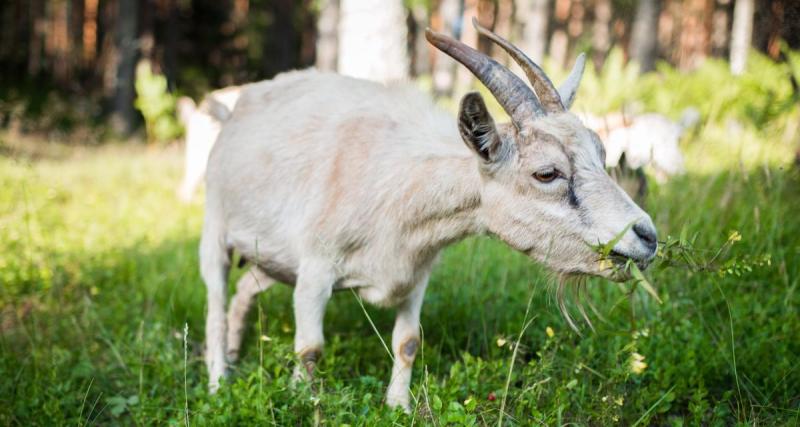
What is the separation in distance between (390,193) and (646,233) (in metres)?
1.30

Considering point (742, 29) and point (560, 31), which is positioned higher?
point (742, 29)

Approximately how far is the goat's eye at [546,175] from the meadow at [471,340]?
488mm

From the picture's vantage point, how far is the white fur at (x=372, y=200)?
2.96 metres

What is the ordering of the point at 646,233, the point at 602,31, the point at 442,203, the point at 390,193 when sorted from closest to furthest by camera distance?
1. the point at 646,233
2. the point at 442,203
3. the point at 390,193
4. the point at 602,31

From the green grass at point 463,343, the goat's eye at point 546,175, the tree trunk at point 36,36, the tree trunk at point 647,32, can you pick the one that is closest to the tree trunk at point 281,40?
the tree trunk at point 36,36

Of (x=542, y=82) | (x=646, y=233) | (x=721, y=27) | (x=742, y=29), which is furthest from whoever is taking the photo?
(x=721, y=27)

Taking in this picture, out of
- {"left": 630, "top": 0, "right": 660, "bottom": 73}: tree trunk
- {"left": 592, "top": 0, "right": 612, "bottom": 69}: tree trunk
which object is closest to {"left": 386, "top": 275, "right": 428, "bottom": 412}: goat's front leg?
{"left": 630, "top": 0, "right": 660, "bottom": 73}: tree trunk

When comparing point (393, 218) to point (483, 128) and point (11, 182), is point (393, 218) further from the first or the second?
point (11, 182)

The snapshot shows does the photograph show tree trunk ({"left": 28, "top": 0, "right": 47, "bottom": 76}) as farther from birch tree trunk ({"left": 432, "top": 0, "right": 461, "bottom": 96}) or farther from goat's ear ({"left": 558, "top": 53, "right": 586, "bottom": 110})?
goat's ear ({"left": 558, "top": 53, "right": 586, "bottom": 110})

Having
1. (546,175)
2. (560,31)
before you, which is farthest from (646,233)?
(560,31)

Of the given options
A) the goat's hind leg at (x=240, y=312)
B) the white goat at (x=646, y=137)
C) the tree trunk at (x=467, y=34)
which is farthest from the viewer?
the tree trunk at (x=467, y=34)

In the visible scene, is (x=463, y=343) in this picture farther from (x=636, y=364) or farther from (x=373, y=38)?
(x=373, y=38)

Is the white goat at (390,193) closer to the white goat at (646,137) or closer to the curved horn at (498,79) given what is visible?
the curved horn at (498,79)

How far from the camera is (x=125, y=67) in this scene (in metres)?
16.7
